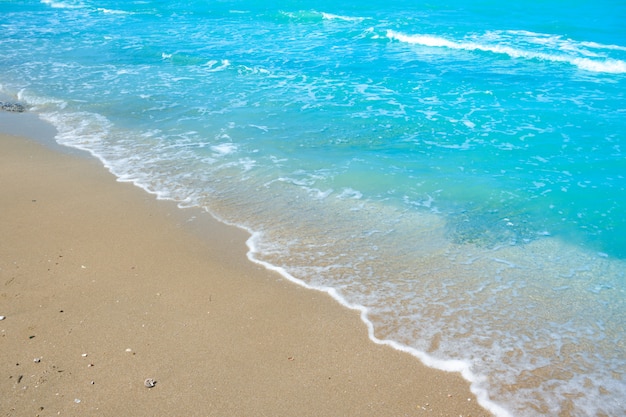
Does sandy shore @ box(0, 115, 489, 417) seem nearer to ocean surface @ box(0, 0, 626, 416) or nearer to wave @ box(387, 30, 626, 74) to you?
ocean surface @ box(0, 0, 626, 416)

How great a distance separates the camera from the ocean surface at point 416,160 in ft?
20.6

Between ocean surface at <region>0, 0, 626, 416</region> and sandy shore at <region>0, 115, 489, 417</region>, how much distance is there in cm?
49

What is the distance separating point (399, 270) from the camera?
7.38 m

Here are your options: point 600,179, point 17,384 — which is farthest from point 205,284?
point 600,179

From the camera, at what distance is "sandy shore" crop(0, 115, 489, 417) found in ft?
16.9

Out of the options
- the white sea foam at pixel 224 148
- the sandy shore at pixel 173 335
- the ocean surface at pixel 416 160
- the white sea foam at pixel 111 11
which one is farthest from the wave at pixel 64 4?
the sandy shore at pixel 173 335

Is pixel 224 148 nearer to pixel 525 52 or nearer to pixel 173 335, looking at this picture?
pixel 173 335

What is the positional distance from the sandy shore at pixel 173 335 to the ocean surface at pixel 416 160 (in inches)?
19.2

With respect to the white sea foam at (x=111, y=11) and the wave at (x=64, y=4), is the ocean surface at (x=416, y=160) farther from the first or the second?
the wave at (x=64, y=4)

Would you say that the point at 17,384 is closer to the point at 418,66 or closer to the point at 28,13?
the point at 418,66

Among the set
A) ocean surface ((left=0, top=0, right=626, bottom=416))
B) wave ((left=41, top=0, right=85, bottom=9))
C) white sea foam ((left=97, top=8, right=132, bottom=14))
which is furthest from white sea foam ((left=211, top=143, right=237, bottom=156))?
wave ((left=41, top=0, right=85, bottom=9))

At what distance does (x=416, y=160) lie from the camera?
11.3 metres

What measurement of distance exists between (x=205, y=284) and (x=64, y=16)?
2985 centimetres

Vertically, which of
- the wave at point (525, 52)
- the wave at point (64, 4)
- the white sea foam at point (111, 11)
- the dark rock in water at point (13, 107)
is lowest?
the wave at point (64, 4)
